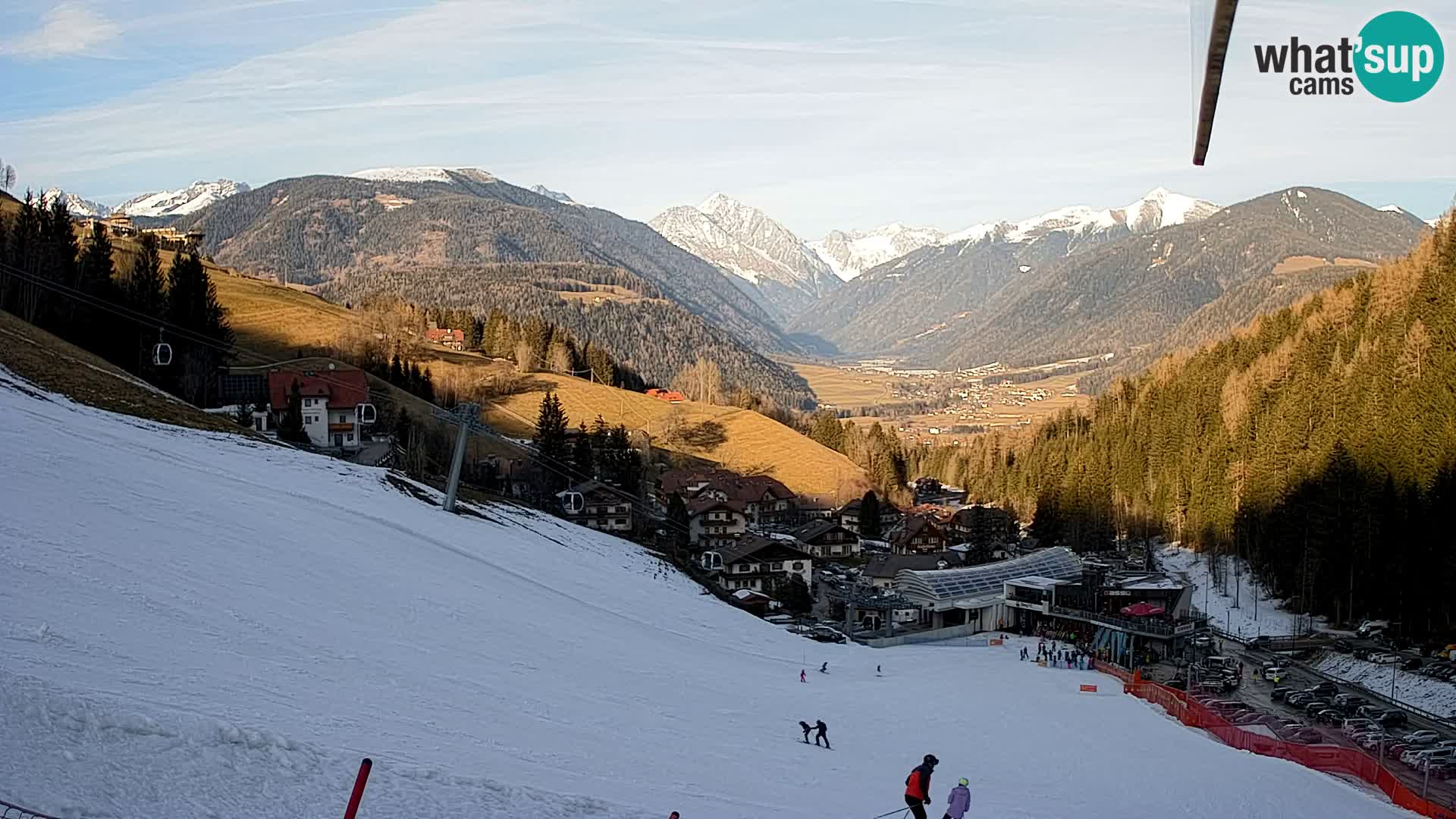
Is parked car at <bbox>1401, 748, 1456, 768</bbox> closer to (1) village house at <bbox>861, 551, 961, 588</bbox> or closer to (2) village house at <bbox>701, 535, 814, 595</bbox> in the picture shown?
(1) village house at <bbox>861, 551, 961, 588</bbox>

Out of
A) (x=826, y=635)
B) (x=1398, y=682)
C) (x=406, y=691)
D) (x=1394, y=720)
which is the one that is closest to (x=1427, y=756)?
(x=1394, y=720)

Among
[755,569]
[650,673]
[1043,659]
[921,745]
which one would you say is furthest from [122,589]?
[755,569]

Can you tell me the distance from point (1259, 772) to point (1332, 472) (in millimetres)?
40619

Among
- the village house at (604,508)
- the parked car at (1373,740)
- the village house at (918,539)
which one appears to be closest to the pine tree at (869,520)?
the village house at (918,539)

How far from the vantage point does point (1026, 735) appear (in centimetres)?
3011

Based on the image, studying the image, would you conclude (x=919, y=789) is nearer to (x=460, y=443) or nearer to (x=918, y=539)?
(x=460, y=443)

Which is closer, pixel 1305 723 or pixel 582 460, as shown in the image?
pixel 1305 723

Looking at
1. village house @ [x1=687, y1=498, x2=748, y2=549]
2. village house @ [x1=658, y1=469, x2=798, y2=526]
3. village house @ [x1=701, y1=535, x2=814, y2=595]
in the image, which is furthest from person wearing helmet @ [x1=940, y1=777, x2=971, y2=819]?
village house @ [x1=658, y1=469, x2=798, y2=526]

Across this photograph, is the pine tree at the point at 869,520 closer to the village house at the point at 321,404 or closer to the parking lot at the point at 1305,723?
the village house at the point at 321,404

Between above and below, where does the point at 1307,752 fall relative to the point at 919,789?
below

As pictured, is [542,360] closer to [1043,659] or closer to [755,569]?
[755,569]

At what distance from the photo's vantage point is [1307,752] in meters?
30.6

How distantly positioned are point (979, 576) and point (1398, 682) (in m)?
24.4

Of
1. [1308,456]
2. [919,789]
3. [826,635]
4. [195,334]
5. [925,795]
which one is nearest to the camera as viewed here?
A: [919,789]
